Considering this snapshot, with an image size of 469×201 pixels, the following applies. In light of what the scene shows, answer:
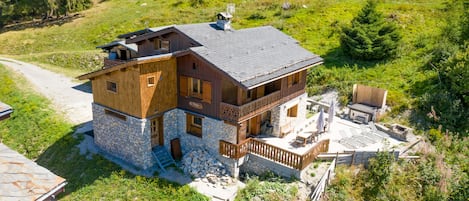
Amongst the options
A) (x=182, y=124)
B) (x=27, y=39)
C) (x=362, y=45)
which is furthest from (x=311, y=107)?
(x=27, y=39)

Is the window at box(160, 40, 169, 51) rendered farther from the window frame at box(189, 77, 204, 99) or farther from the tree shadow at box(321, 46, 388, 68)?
the tree shadow at box(321, 46, 388, 68)

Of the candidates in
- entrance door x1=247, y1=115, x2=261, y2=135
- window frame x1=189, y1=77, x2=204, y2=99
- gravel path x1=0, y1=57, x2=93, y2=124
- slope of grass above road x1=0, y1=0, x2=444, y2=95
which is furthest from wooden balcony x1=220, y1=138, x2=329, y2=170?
gravel path x1=0, y1=57, x2=93, y2=124

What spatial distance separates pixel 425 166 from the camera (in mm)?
20438

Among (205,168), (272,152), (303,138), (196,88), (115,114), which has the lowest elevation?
(205,168)

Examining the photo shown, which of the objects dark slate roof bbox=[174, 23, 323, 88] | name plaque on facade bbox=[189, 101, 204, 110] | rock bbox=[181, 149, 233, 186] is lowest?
rock bbox=[181, 149, 233, 186]

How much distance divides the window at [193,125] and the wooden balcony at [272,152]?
6.56ft

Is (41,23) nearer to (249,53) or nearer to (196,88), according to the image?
(196,88)

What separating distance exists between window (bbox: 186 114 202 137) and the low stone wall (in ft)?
10.6

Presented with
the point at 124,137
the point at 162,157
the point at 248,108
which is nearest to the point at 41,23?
the point at 124,137

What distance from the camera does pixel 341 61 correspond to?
1329 inches

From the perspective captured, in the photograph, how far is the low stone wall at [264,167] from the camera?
63.2 ft

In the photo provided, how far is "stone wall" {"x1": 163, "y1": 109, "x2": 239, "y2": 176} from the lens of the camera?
65.3 feet

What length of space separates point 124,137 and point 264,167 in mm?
8025

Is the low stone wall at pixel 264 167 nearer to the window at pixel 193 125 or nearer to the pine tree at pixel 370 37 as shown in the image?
the window at pixel 193 125
